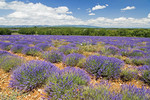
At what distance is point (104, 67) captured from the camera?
10.5 feet

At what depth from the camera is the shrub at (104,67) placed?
125 inches

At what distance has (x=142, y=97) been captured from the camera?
172 centimetres

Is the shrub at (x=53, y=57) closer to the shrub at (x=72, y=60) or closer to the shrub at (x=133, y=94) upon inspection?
the shrub at (x=72, y=60)

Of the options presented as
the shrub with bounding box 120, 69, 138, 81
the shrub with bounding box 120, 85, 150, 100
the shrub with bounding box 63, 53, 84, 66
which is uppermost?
the shrub with bounding box 120, 85, 150, 100

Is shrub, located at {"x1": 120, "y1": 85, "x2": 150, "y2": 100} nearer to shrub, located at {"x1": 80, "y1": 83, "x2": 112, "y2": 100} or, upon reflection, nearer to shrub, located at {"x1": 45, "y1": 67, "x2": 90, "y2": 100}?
shrub, located at {"x1": 80, "y1": 83, "x2": 112, "y2": 100}

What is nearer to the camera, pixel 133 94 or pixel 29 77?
pixel 133 94

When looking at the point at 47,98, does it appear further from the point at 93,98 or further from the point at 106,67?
the point at 106,67

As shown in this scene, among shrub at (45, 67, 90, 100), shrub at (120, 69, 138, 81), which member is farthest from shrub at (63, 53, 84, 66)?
shrub at (120, 69, 138, 81)

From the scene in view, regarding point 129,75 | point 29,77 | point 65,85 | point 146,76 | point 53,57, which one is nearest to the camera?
point 65,85

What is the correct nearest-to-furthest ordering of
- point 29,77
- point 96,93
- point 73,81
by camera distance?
point 96,93 < point 73,81 < point 29,77

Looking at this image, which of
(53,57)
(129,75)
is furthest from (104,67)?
(53,57)

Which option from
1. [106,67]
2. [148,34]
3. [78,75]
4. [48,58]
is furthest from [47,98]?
[148,34]

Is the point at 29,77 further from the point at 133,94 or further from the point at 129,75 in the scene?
the point at 129,75

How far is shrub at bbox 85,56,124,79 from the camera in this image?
3.17 metres
